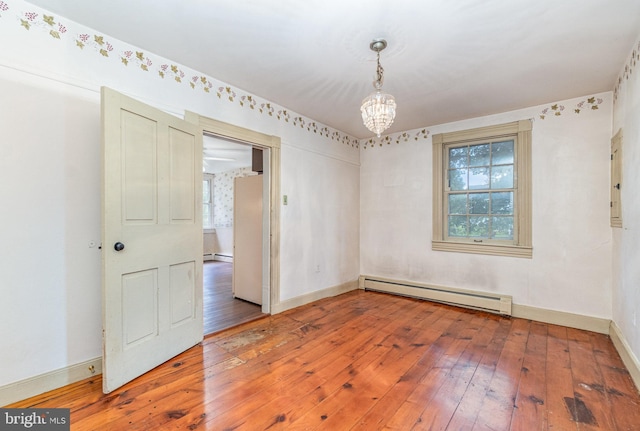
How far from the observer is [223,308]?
3857mm

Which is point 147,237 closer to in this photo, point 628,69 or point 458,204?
point 458,204

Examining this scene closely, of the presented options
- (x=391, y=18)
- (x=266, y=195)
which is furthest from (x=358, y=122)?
(x=391, y=18)

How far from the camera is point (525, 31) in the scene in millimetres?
2143

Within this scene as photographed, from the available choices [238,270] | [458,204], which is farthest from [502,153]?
[238,270]

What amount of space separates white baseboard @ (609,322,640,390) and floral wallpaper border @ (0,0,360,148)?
4.04 m

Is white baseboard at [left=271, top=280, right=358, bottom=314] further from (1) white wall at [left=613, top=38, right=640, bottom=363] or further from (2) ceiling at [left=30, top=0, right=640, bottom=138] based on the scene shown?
(1) white wall at [left=613, top=38, right=640, bottom=363]

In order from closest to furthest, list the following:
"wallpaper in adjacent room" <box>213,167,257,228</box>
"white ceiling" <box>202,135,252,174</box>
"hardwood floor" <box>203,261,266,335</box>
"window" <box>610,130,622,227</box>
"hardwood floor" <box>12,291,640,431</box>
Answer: "hardwood floor" <box>12,291,640,431</box>, "window" <box>610,130,622,227</box>, "hardwood floor" <box>203,261,266,335</box>, "white ceiling" <box>202,135,252,174</box>, "wallpaper in adjacent room" <box>213,167,257,228</box>

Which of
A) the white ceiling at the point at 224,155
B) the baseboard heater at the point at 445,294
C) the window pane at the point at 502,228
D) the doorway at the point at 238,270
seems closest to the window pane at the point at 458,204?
the window pane at the point at 502,228

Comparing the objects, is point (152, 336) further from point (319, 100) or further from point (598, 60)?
point (598, 60)

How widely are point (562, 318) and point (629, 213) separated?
1.54 m

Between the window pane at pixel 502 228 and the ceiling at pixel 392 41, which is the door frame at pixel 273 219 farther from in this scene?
the window pane at pixel 502 228

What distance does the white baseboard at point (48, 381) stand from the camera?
1.85 meters

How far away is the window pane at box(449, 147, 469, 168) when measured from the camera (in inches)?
164

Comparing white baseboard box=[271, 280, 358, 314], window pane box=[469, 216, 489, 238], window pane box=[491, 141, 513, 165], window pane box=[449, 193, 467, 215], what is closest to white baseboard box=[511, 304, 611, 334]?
window pane box=[469, 216, 489, 238]
